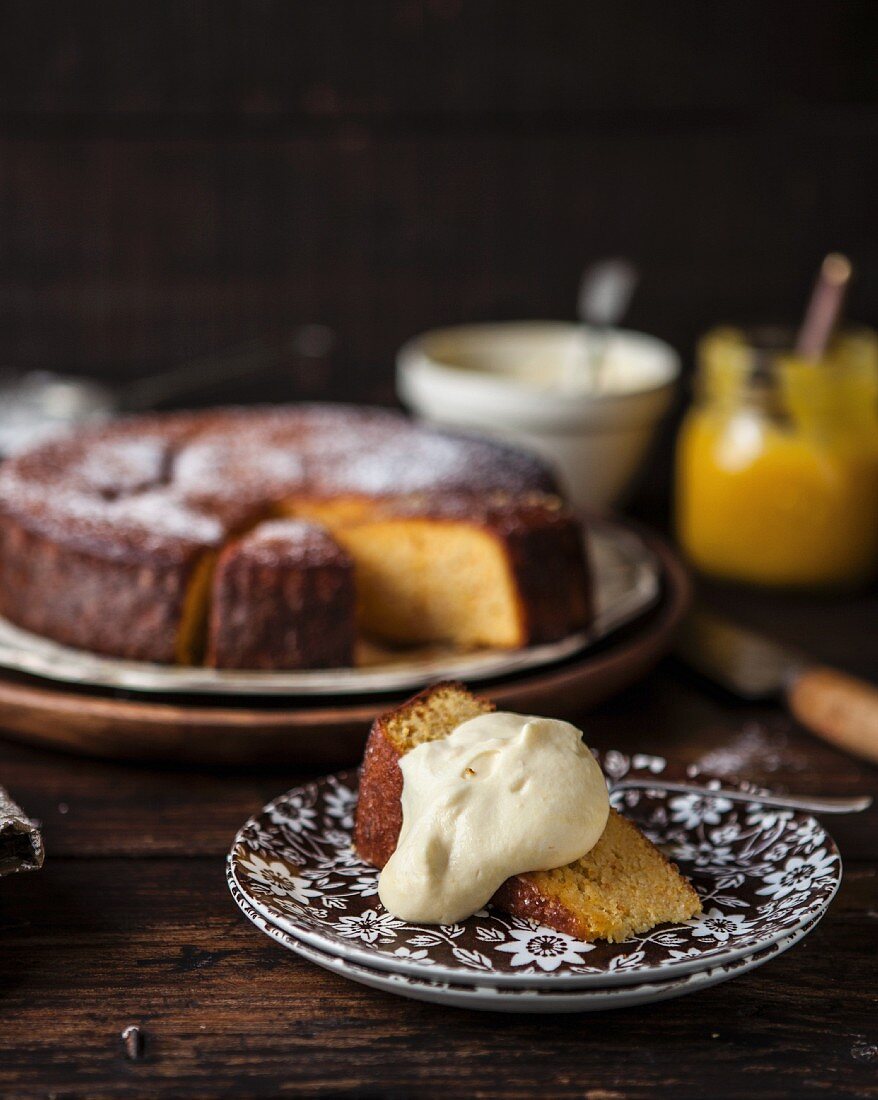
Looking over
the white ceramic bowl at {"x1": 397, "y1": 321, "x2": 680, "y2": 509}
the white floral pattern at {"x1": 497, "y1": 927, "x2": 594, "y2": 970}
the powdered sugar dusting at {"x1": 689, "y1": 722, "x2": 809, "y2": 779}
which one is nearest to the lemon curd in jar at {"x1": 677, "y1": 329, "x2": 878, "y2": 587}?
the white ceramic bowl at {"x1": 397, "y1": 321, "x2": 680, "y2": 509}

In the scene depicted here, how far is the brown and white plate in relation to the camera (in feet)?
5.62

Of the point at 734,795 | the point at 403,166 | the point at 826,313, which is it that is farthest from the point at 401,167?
the point at 734,795

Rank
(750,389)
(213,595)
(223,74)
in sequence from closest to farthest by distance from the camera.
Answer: (213,595) → (750,389) → (223,74)

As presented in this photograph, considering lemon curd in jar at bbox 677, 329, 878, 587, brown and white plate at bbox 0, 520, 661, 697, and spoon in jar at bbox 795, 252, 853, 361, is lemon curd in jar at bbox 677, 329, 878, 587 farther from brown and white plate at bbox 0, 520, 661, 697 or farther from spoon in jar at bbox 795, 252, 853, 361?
brown and white plate at bbox 0, 520, 661, 697

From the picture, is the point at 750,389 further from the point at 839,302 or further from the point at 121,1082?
the point at 121,1082

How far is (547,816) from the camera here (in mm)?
1157

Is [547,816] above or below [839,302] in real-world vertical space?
below

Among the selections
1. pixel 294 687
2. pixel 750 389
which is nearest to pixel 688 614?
pixel 750 389

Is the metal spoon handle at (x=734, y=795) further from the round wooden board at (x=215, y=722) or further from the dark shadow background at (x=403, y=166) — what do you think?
the dark shadow background at (x=403, y=166)

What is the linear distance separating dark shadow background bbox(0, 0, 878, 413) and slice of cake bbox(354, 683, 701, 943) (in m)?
2.21

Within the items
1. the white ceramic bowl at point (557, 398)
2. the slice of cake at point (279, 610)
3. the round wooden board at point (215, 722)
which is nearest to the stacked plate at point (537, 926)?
the round wooden board at point (215, 722)

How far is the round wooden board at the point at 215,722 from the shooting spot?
1.64 metres

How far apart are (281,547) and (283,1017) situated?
83 centimetres

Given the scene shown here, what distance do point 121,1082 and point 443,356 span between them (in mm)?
2026
